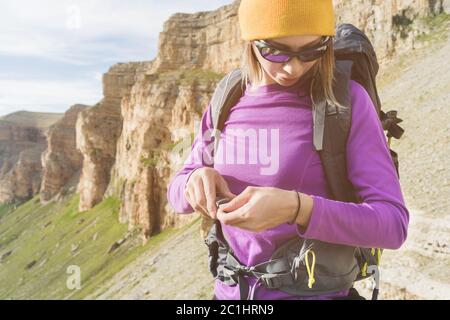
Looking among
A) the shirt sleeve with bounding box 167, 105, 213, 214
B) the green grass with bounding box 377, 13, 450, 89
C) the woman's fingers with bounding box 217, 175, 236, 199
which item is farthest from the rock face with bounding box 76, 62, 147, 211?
the woman's fingers with bounding box 217, 175, 236, 199

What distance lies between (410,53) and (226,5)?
169ft

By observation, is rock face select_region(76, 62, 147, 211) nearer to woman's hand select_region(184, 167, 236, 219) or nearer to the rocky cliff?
the rocky cliff

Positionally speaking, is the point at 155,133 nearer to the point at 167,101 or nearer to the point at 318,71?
the point at 167,101

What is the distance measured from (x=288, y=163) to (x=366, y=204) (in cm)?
50

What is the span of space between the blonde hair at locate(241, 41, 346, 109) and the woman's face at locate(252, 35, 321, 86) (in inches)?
2.7

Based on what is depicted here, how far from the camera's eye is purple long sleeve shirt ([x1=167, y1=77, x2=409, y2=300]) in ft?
7.00

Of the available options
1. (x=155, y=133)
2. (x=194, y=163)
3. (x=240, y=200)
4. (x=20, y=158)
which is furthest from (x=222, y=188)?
(x=20, y=158)

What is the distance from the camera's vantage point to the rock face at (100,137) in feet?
334

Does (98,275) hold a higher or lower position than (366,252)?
lower

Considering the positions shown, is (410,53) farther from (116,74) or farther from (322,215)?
(116,74)

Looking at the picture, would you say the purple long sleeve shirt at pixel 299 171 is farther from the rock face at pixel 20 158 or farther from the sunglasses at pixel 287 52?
the rock face at pixel 20 158

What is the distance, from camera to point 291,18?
2312mm
